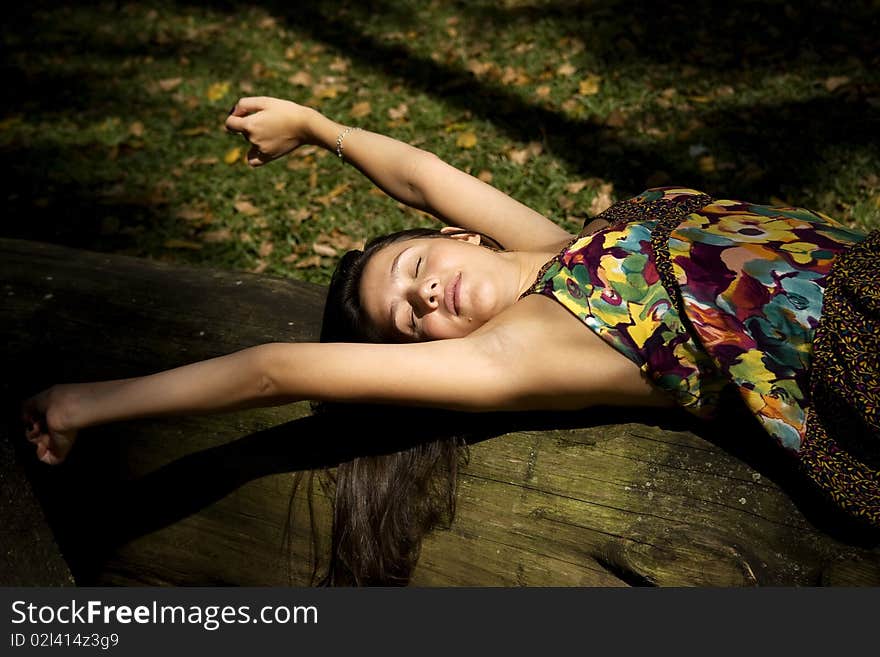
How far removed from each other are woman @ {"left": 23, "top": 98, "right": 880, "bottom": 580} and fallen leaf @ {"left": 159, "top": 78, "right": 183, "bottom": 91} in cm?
583

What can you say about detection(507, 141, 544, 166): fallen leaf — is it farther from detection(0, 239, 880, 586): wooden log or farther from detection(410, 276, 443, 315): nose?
detection(410, 276, 443, 315): nose

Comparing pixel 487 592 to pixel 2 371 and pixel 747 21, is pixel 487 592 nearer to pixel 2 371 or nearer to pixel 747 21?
pixel 2 371

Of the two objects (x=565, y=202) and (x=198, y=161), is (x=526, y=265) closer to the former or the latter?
(x=565, y=202)

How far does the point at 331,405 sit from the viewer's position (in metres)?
2.85

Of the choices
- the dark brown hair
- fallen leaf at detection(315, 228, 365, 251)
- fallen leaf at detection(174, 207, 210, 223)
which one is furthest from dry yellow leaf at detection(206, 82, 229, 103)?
the dark brown hair

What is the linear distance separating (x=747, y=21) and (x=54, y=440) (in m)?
6.63

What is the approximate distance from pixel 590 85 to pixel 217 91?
11.7 feet

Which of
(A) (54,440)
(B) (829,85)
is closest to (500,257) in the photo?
(A) (54,440)

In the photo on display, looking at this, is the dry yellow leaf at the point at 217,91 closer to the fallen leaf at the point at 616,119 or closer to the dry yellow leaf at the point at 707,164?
the fallen leaf at the point at 616,119

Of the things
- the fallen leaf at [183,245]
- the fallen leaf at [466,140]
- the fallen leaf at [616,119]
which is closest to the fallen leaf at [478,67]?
the fallen leaf at [466,140]

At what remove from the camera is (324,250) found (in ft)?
16.8

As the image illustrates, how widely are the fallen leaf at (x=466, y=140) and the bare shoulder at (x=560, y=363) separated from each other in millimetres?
3744

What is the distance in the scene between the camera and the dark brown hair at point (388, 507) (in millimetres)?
2520

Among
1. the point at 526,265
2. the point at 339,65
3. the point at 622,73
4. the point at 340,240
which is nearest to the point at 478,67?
the point at 622,73
